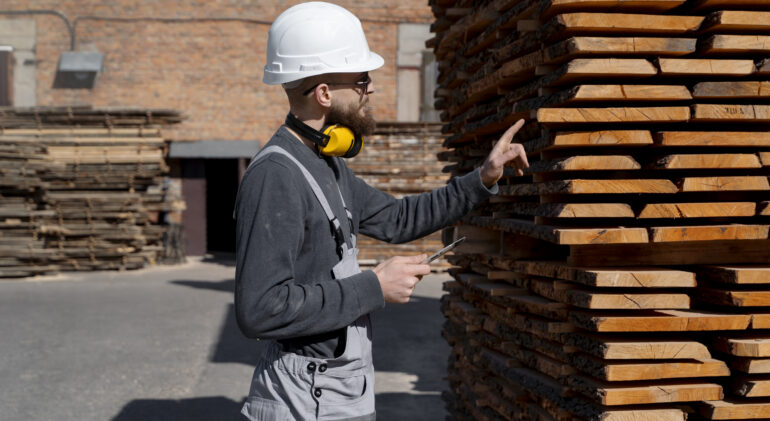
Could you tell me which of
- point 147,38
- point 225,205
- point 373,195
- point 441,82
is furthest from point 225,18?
point 373,195

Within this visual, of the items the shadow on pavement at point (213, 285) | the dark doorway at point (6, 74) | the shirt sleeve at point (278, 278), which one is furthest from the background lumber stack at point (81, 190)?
the shirt sleeve at point (278, 278)

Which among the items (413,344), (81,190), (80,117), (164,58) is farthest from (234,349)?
(164,58)

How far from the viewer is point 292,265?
7.73 feet

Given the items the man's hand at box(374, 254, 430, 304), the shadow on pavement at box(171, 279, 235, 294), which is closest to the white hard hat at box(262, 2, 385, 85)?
the man's hand at box(374, 254, 430, 304)

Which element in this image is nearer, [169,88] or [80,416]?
[80,416]

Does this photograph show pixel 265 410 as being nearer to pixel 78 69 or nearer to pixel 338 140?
pixel 338 140

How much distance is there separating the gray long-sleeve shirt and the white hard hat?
0.80 feet

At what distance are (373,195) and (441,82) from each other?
8.75 ft

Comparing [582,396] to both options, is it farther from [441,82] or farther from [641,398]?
[441,82]

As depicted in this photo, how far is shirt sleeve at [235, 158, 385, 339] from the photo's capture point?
230 centimetres

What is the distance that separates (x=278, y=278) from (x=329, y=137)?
0.60 m

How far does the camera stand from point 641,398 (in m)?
2.97

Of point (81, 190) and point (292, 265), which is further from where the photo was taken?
point (81, 190)

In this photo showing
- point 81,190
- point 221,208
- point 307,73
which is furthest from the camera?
point 221,208
